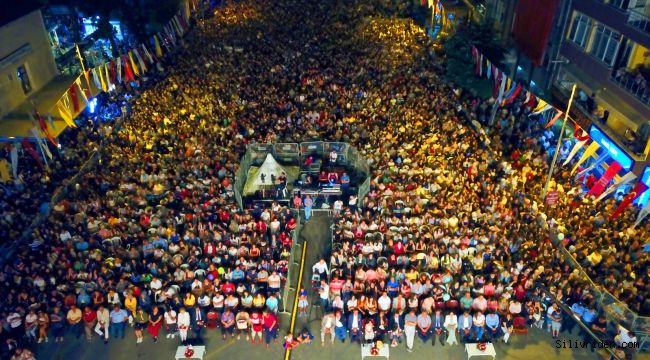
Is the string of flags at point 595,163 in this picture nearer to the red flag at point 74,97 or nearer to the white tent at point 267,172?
the white tent at point 267,172

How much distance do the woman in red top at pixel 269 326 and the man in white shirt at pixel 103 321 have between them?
5.47 m

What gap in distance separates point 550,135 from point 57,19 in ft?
135

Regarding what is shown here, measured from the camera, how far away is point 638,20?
2558 centimetres

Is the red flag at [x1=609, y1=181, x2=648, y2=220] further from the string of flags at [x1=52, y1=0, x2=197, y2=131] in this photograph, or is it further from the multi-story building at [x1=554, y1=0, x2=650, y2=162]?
the string of flags at [x1=52, y1=0, x2=197, y2=131]

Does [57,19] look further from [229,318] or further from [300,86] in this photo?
[229,318]

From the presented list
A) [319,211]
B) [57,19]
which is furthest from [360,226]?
[57,19]

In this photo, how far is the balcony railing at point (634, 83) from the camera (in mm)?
24625

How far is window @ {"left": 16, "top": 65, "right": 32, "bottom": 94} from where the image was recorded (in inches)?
1267

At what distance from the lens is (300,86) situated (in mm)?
35125

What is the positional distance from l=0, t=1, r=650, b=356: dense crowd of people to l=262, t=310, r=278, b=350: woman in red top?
0.10 meters

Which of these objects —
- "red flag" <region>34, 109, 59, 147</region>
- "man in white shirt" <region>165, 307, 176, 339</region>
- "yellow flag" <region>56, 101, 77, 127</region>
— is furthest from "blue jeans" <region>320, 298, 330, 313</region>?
"yellow flag" <region>56, 101, 77, 127</region>

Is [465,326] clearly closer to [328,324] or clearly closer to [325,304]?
[328,324]

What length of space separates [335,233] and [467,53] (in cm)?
1875

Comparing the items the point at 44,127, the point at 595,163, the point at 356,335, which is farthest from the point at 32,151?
the point at 595,163
